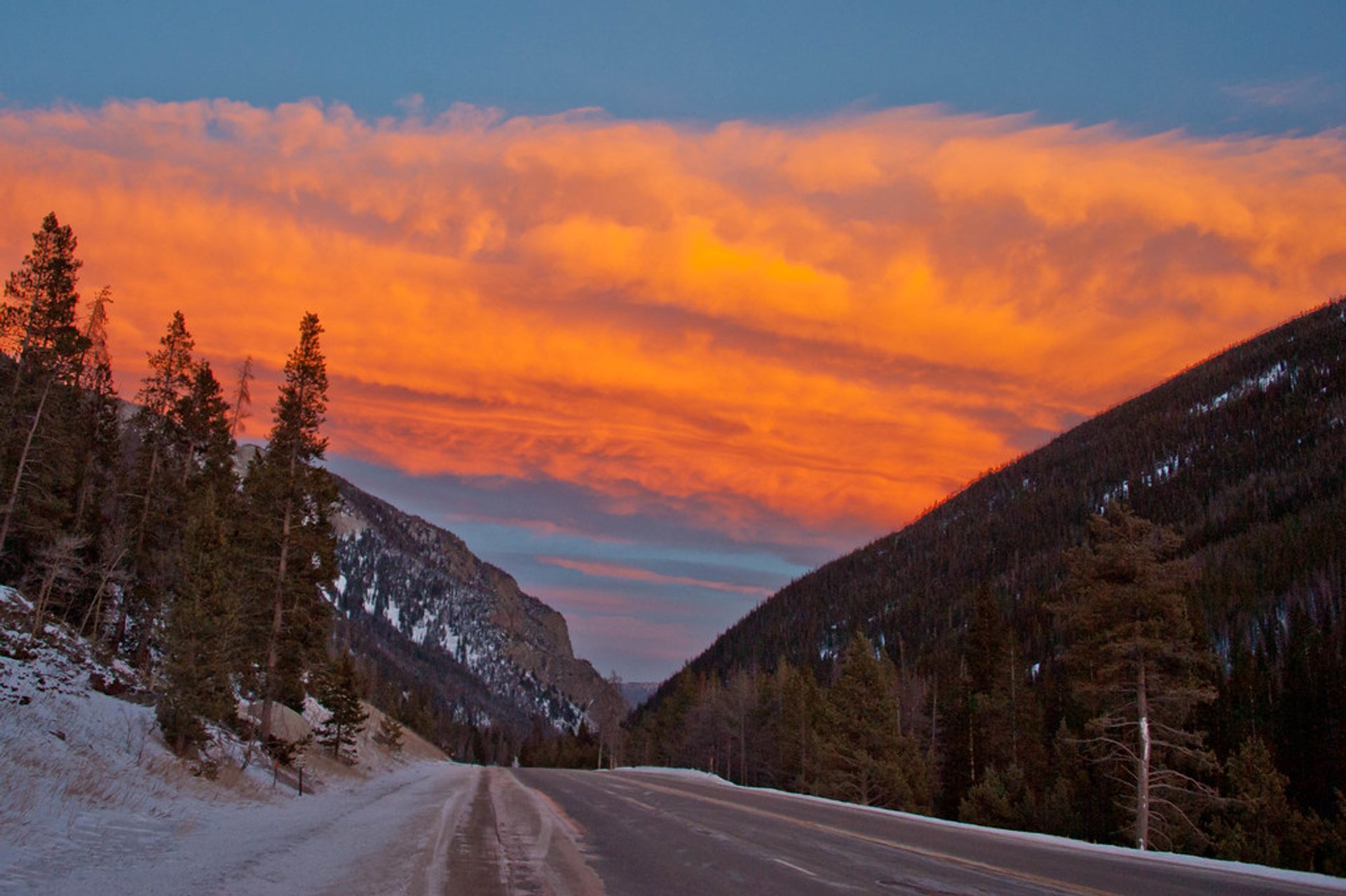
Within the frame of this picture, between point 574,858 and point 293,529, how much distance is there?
23.8 metres

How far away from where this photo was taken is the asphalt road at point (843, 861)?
1027cm

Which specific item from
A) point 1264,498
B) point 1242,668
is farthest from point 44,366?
point 1264,498

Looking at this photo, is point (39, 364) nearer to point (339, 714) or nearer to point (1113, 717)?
point (339, 714)

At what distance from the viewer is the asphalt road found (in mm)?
→ 10266

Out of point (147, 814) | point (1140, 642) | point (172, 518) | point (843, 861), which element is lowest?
point (147, 814)

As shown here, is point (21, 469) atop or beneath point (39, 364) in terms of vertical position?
beneath

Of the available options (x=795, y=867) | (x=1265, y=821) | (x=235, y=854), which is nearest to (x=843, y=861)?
(x=795, y=867)

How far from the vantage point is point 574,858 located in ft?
40.2

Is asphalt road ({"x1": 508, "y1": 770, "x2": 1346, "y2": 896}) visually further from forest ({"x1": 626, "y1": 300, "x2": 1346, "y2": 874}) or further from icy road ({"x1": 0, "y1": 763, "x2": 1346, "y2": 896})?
forest ({"x1": 626, "y1": 300, "x2": 1346, "y2": 874})

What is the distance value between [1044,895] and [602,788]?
25.6 metres

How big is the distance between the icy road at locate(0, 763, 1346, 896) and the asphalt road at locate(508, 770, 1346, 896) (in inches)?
2.1

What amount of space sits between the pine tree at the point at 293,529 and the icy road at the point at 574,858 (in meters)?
11.9

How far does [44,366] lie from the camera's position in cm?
3403

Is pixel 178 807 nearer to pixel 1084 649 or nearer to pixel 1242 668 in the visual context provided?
pixel 1084 649
